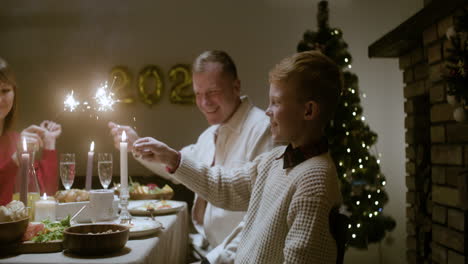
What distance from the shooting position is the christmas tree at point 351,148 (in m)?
3.44

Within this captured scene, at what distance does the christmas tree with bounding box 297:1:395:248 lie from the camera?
3.44m

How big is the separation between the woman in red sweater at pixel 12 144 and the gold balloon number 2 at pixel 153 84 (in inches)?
75.8

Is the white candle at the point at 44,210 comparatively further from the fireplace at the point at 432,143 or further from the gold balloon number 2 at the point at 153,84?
the gold balloon number 2 at the point at 153,84

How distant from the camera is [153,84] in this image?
4488 mm

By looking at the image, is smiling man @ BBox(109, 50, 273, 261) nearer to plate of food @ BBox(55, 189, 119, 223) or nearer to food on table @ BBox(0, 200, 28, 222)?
plate of food @ BBox(55, 189, 119, 223)

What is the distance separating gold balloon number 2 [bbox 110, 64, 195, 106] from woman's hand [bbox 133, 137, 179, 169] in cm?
278

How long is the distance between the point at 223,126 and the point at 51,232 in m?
1.33

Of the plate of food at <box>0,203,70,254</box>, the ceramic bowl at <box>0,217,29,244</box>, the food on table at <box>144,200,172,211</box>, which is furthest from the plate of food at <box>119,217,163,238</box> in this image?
the food on table at <box>144,200,172,211</box>

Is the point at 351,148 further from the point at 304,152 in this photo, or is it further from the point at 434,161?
the point at 304,152

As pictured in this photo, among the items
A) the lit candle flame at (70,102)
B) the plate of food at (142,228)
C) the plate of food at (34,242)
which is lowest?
the plate of food at (142,228)

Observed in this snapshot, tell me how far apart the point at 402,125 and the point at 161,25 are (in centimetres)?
283

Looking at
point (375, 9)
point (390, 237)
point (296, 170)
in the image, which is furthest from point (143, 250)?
point (375, 9)

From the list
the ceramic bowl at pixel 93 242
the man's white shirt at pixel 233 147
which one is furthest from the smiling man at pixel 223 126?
the ceramic bowl at pixel 93 242

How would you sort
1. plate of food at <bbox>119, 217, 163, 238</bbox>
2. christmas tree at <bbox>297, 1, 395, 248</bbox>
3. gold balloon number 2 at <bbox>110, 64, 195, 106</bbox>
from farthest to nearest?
gold balloon number 2 at <bbox>110, 64, 195, 106</bbox>, christmas tree at <bbox>297, 1, 395, 248</bbox>, plate of food at <bbox>119, 217, 163, 238</bbox>
